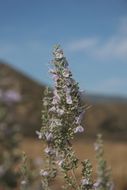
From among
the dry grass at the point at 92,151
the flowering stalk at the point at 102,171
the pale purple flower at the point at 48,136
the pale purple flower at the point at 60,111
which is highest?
the dry grass at the point at 92,151

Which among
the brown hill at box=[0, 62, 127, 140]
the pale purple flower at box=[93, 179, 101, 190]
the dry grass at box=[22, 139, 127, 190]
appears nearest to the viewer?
the pale purple flower at box=[93, 179, 101, 190]

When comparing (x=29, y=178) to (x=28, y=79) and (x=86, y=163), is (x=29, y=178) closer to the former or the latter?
(x=86, y=163)


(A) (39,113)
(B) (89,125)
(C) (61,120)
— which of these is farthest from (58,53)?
(B) (89,125)

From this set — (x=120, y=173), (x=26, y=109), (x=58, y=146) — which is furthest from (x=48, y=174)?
(x=26, y=109)

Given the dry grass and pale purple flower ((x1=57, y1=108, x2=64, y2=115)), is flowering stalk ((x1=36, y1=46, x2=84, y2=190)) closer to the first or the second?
pale purple flower ((x1=57, y1=108, x2=64, y2=115))

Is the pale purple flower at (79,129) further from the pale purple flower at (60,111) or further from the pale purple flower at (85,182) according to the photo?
the pale purple flower at (85,182)

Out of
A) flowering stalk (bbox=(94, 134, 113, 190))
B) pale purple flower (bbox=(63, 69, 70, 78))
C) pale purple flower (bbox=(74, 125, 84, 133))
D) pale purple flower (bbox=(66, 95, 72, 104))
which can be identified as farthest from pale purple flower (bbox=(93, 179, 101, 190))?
pale purple flower (bbox=(63, 69, 70, 78))

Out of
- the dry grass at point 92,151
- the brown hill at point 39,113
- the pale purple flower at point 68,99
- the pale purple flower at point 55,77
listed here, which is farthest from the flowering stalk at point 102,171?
the brown hill at point 39,113
